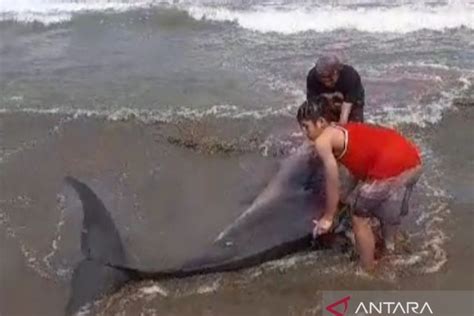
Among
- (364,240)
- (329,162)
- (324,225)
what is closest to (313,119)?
(329,162)

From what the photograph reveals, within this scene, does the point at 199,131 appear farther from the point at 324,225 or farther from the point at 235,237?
the point at 324,225

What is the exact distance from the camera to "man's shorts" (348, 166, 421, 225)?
224 inches

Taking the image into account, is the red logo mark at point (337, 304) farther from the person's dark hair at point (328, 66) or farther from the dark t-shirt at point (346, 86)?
the person's dark hair at point (328, 66)

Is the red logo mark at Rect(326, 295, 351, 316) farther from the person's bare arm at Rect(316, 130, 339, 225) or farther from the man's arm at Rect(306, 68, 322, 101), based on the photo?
the man's arm at Rect(306, 68, 322, 101)

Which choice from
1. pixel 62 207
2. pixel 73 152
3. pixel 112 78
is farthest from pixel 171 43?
pixel 62 207

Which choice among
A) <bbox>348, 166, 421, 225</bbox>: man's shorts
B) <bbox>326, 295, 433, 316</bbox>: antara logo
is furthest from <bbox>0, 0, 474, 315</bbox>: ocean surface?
<bbox>348, 166, 421, 225</bbox>: man's shorts

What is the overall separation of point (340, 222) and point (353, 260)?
1.08 feet

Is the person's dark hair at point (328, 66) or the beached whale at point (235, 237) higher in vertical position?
the person's dark hair at point (328, 66)

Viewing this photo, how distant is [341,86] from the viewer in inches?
279

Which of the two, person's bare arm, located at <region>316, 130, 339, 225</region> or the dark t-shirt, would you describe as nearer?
person's bare arm, located at <region>316, 130, 339, 225</region>

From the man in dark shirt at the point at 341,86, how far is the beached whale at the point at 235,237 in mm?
606

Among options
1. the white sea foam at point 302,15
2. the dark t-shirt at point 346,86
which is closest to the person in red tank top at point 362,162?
the dark t-shirt at point 346,86

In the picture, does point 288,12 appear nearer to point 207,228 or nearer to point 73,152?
point 73,152

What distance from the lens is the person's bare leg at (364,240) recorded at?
585cm
